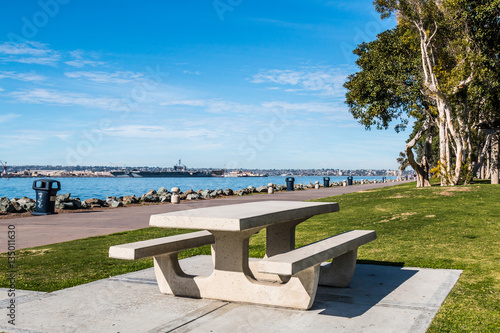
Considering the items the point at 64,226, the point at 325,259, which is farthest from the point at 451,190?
the point at 325,259

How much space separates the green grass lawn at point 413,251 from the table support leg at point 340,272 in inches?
45.9

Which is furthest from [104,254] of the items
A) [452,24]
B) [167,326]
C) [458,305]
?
[452,24]

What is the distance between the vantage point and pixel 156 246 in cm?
511

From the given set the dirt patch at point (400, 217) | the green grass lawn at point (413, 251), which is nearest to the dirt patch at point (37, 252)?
the green grass lawn at point (413, 251)

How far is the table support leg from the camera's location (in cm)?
564

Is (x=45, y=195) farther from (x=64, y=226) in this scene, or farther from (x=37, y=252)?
(x=37, y=252)

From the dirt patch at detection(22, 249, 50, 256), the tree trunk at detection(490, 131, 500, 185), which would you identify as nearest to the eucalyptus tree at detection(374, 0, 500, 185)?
the tree trunk at detection(490, 131, 500, 185)

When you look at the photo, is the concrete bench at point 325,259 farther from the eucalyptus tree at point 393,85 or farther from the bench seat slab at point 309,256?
the eucalyptus tree at point 393,85

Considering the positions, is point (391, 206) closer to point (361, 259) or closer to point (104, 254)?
point (361, 259)

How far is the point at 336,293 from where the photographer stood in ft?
17.5

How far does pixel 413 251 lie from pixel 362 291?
3.14 meters

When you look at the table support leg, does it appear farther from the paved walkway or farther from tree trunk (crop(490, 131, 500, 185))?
tree trunk (crop(490, 131, 500, 185))

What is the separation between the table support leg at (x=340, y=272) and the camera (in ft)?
18.5

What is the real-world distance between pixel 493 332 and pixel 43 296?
15.5 feet
